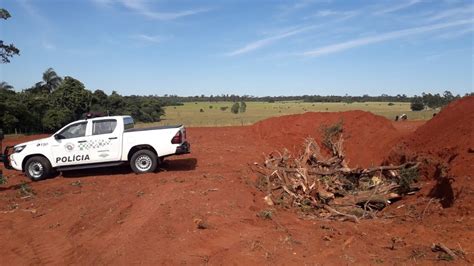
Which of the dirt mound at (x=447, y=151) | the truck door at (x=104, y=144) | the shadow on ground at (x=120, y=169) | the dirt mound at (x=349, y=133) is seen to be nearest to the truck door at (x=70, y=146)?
the truck door at (x=104, y=144)

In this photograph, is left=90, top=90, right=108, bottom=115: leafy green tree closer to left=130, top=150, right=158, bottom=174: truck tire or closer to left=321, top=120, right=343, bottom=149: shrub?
left=321, top=120, right=343, bottom=149: shrub

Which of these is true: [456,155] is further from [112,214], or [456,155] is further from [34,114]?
[34,114]

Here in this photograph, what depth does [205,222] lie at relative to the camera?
7738mm

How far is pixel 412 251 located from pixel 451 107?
9.60m

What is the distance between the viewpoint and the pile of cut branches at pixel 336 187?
407 inches

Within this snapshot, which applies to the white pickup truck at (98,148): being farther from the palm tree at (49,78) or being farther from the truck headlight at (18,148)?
the palm tree at (49,78)

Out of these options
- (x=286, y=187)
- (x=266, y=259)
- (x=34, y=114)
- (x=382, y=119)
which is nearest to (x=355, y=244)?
(x=266, y=259)

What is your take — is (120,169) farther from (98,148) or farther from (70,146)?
(70,146)

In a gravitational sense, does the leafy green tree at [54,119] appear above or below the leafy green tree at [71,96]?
below

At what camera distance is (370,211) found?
10.3 m

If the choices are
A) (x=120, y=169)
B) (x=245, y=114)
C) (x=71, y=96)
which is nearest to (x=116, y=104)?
A: (x=71, y=96)

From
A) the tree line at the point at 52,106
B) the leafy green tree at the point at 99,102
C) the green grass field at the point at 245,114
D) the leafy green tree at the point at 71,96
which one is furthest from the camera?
the green grass field at the point at 245,114

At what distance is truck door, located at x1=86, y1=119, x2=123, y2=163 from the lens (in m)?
12.5

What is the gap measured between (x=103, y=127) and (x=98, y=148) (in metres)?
0.64
